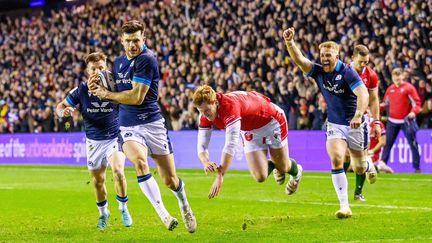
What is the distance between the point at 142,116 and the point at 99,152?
155 centimetres

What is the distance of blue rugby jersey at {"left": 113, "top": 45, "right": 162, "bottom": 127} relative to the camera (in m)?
10.3

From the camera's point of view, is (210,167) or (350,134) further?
(350,134)

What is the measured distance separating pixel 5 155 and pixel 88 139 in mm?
23088

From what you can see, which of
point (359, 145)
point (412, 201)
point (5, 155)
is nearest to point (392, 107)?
point (412, 201)

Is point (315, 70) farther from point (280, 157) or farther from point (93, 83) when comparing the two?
point (93, 83)

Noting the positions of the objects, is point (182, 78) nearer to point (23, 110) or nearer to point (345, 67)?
point (23, 110)

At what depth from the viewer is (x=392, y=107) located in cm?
2184

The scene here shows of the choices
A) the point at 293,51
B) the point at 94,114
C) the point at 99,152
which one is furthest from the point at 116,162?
the point at 293,51

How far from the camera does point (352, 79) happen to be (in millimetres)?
12070

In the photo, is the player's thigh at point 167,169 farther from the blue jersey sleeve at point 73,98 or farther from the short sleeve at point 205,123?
the blue jersey sleeve at point 73,98

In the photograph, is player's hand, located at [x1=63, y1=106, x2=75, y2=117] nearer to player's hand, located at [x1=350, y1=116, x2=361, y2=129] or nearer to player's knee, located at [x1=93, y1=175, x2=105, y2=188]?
player's knee, located at [x1=93, y1=175, x2=105, y2=188]

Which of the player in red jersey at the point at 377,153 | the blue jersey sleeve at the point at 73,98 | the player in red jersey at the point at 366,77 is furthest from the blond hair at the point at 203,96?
the player in red jersey at the point at 377,153

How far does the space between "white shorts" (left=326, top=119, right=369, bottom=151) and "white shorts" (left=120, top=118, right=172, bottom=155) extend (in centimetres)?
297

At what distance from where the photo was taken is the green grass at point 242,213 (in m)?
10.3
